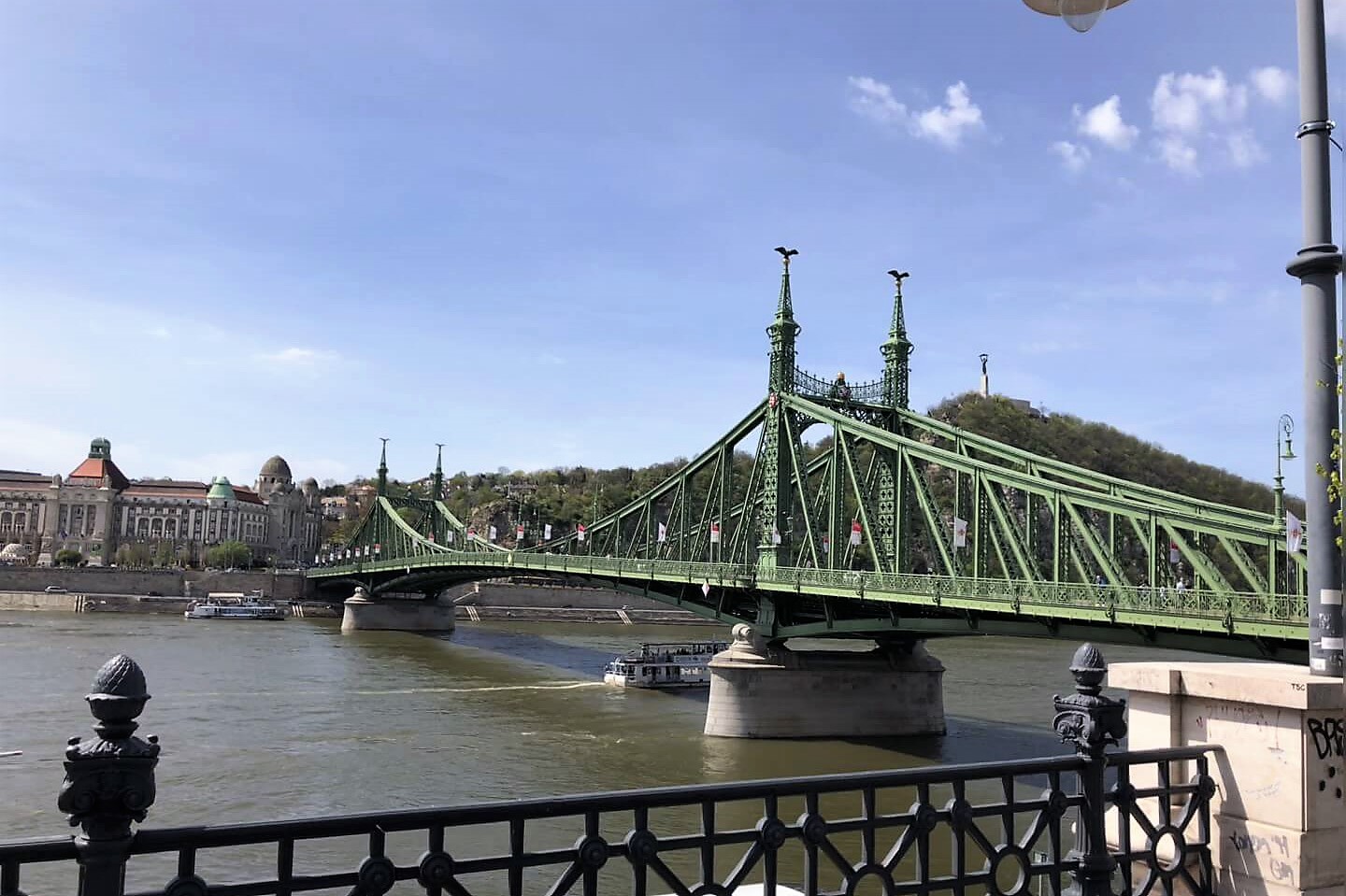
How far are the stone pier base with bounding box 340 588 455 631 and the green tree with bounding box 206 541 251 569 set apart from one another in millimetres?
44990

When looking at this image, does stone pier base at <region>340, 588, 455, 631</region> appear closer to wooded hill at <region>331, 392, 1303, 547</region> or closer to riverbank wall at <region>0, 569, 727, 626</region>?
riverbank wall at <region>0, 569, 727, 626</region>

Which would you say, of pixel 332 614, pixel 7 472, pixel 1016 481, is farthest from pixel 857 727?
pixel 7 472

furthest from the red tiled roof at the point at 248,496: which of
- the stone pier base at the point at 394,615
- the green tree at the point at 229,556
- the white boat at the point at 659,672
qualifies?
the white boat at the point at 659,672

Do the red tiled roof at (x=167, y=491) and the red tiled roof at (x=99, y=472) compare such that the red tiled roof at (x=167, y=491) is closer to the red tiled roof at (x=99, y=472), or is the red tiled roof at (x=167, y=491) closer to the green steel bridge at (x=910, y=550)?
the red tiled roof at (x=99, y=472)

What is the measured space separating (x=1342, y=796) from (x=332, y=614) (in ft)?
289

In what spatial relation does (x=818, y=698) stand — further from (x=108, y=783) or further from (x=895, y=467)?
(x=108, y=783)

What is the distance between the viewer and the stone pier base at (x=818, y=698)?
98.9ft

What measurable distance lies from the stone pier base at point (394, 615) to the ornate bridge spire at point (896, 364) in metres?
45.8

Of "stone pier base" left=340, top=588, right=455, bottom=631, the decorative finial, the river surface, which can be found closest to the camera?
the decorative finial

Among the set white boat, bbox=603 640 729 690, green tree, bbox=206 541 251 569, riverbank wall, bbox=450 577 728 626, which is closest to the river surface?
white boat, bbox=603 640 729 690

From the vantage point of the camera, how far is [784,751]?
28.1 meters

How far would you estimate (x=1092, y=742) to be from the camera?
196 inches

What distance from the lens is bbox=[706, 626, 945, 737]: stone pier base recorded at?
30.1 metres

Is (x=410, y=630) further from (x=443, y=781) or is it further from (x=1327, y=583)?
(x=1327, y=583)
